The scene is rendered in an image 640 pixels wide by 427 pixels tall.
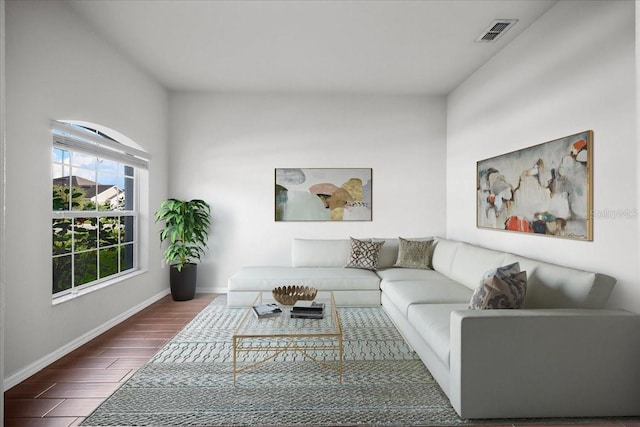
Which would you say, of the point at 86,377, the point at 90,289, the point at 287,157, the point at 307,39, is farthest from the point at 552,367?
the point at 287,157

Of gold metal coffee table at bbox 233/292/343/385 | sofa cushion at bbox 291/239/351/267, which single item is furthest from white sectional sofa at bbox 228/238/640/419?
sofa cushion at bbox 291/239/351/267

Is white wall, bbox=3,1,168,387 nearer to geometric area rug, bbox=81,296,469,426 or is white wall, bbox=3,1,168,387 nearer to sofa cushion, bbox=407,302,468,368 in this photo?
geometric area rug, bbox=81,296,469,426

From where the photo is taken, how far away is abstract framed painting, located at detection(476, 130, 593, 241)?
2568 mm

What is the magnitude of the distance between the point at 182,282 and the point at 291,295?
229 centimetres

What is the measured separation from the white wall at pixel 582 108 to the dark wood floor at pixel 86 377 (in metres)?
1.08

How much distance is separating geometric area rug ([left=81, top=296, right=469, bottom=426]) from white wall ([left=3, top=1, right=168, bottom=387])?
0.80m

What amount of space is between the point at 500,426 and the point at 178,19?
12.3 feet

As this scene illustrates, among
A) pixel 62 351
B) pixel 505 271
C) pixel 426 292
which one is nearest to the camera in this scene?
pixel 505 271

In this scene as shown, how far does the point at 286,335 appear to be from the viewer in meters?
2.26

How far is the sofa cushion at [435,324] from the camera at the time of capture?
2.20 metres

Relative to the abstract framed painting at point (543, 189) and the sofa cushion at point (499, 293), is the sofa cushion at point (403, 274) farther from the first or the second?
the sofa cushion at point (499, 293)

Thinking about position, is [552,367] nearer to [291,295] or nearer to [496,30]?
[291,295]

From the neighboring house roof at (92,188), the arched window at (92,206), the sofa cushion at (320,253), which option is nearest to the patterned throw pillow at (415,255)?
the sofa cushion at (320,253)

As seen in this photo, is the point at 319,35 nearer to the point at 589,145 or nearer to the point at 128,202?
the point at 589,145
